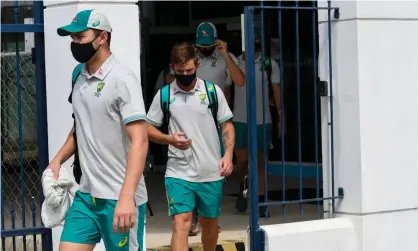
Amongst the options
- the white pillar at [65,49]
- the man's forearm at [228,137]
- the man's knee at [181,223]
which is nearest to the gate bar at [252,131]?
the man's forearm at [228,137]

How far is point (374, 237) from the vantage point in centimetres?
829

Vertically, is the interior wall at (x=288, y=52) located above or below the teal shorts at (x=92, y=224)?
above

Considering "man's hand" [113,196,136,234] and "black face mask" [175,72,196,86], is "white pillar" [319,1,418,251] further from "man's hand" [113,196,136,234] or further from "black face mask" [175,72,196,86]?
"man's hand" [113,196,136,234]

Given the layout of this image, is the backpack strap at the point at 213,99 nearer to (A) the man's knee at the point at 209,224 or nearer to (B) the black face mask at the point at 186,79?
(B) the black face mask at the point at 186,79

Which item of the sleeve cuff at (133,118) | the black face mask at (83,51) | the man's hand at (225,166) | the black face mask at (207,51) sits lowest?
the man's hand at (225,166)

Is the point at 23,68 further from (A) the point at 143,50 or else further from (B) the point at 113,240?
(A) the point at 143,50

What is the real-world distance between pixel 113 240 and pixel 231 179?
6830 millimetres

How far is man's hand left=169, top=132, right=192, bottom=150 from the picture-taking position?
7492 millimetres

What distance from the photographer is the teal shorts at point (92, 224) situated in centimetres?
611

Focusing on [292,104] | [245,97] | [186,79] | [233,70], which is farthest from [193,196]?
[292,104]

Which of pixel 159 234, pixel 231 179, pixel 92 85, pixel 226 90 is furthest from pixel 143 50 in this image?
pixel 92 85

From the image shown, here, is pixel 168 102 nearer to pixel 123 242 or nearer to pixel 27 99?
pixel 27 99

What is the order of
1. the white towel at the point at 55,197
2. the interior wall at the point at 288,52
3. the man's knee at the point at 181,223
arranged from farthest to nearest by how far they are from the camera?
the interior wall at the point at 288,52 < the man's knee at the point at 181,223 < the white towel at the point at 55,197

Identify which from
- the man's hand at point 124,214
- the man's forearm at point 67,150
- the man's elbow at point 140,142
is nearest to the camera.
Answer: the man's hand at point 124,214
